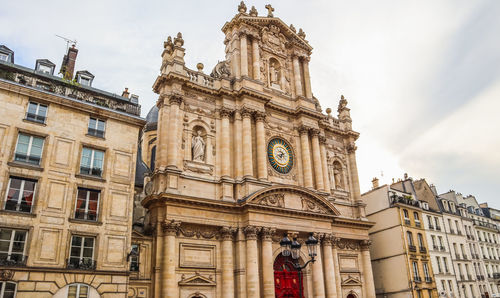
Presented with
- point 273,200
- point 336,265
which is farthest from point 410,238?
point 273,200

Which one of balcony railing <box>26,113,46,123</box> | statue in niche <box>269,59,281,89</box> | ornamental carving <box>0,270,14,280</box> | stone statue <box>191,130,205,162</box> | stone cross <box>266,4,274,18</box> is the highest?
stone cross <box>266,4,274,18</box>

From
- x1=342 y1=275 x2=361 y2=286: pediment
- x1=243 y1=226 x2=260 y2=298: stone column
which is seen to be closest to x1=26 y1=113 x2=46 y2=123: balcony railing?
x1=243 y1=226 x2=260 y2=298: stone column

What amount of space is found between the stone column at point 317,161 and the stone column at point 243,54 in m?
6.72

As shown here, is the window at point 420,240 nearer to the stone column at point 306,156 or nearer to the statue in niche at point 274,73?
the stone column at point 306,156

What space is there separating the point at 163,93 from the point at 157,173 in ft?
17.1

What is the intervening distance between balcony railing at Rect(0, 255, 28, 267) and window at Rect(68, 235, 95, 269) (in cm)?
160

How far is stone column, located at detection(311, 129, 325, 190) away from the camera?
27.7 metres

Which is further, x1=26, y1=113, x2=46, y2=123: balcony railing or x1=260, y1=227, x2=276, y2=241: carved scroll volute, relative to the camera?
x1=260, y1=227, x2=276, y2=241: carved scroll volute

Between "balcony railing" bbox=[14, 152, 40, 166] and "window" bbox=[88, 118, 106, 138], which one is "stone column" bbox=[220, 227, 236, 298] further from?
"balcony railing" bbox=[14, 152, 40, 166]

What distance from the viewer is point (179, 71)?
24312mm

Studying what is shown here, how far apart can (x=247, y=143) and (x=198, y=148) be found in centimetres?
317

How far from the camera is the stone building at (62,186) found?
14367 millimetres

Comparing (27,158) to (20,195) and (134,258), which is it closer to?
(20,195)

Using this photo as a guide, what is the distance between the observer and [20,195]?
1491 centimetres
